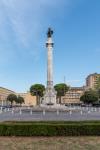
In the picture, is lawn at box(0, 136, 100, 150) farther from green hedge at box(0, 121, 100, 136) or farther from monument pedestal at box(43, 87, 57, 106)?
monument pedestal at box(43, 87, 57, 106)

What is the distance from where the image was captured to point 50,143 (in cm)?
1412

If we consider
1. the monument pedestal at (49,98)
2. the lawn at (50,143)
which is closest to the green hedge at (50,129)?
the lawn at (50,143)

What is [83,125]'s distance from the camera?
1623cm

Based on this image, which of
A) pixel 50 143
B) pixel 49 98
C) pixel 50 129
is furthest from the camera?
pixel 49 98

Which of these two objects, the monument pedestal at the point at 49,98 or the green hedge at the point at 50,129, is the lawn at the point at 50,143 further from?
the monument pedestal at the point at 49,98

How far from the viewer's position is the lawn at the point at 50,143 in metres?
13.1

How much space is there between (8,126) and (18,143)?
2.27 metres

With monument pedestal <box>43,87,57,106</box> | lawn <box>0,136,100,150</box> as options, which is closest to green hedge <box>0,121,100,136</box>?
lawn <box>0,136,100,150</box>

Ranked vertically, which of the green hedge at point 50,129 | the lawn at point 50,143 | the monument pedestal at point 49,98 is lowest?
the lawn at point 50,143

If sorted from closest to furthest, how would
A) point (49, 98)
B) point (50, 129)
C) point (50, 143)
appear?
point (50, 143) < point (50, 129) < point (49, 98)

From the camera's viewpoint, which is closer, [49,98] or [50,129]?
[50,129]

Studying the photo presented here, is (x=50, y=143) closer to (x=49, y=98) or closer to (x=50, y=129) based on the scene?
(x=50, y=129)

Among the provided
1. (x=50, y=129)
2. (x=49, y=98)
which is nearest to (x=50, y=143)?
(x=50, y=129)

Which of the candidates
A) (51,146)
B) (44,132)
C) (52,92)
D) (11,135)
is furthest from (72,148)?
(52,92)
